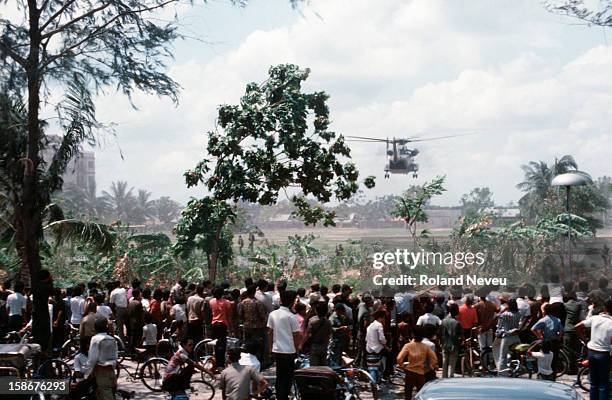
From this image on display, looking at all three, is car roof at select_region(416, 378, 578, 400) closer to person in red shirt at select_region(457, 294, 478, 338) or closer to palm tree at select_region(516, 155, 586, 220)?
person in red shirt at select_region(457, 294, 478, 338)

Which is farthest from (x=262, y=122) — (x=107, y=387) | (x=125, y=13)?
(x=107, y=387)

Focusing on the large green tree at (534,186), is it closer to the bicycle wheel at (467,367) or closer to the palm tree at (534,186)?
the palm tree at (534,186)

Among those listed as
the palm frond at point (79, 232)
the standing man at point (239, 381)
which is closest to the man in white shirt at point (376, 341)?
the standing man at point (239, 381)

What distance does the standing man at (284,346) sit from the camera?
12.7 m

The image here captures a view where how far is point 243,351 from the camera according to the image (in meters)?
10.5

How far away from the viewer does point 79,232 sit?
24828mm

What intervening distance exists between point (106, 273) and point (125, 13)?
20.4 m

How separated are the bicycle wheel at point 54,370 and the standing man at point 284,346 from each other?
3484 mm

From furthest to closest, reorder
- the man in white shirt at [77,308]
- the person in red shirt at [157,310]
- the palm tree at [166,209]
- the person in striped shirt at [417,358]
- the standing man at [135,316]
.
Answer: the palm tree at [166,209] → the man in white shirt at [77,308] → the person in red shirt at [157,310] → the standing man at [135,316] → the person in striped shirt at [417,358]

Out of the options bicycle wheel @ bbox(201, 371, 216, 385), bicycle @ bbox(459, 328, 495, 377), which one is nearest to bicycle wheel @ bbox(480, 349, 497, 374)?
bicycle @ bbox(459, 328, 495, 377)

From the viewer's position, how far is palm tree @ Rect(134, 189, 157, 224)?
358 ft

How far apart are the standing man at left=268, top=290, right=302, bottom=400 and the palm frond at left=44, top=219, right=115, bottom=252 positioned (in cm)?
1326

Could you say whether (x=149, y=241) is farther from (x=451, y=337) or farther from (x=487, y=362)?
(x=451, y=337)

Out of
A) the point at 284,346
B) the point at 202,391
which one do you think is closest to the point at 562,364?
the point at 284,346
